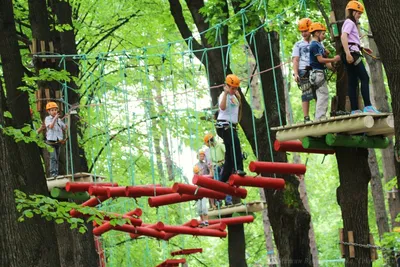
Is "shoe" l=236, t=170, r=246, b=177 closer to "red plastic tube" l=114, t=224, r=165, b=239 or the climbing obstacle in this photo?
"red plastic tube" l=114, t=224, r=165, b=239

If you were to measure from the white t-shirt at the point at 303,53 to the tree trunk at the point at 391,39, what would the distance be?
3433 millimetres

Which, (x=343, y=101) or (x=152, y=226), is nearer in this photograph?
(x=343, y=101)

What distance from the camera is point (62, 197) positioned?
542 inches

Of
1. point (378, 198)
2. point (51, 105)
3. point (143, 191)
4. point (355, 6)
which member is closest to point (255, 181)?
point (143, 191)

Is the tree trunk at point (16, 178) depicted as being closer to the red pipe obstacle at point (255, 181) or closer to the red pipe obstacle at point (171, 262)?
the red pipe obstacle at point (255, 181)

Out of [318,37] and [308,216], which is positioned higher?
[318,37]

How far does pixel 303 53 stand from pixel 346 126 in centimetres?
156

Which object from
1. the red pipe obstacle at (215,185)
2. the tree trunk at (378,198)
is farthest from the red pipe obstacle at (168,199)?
the tree trunk at (378,198)

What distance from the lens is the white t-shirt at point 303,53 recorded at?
36.1 feet

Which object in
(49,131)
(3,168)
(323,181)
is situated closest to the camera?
(3,168)

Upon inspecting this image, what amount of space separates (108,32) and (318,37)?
36.0ft

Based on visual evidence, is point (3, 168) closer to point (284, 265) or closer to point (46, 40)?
point (284, 265)

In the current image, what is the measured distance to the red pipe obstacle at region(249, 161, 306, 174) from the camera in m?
10.8

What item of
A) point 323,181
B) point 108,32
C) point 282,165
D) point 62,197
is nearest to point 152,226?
point 62,197
